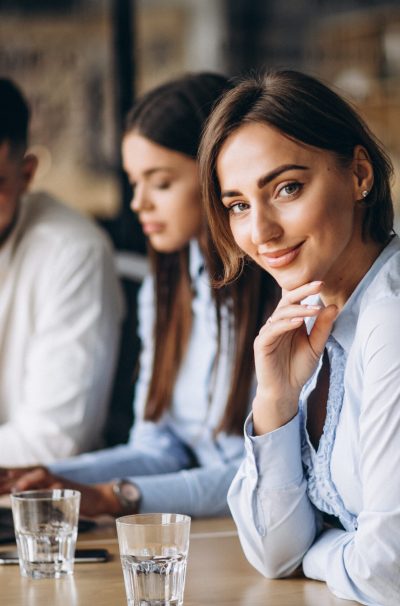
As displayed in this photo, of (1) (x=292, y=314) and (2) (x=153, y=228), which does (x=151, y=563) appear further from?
(2) (x=153, y=228)

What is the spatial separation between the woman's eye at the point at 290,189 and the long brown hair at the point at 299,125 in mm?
51

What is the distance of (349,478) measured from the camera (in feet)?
4.07

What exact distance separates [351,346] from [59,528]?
43 cm

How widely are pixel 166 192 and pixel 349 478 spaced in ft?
3.26

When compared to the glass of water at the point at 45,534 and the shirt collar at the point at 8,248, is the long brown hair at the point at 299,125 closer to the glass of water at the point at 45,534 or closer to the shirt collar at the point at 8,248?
the glass of water at the point at 45,534

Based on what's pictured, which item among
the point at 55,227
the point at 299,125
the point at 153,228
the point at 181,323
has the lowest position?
the point at 181,323

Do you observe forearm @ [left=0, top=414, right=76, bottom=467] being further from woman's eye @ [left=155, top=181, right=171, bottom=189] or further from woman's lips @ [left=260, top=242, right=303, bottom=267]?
woman's lips @ [left=260, top=242, right=303, bottom=267]

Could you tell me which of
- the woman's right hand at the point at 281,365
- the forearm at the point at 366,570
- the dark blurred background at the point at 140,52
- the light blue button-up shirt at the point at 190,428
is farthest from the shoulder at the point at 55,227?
the dark blurred background at the point at 140,52

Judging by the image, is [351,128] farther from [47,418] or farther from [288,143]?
[47,418]

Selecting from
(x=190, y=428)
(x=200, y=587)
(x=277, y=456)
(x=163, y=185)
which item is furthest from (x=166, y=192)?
(x=200, y=587)

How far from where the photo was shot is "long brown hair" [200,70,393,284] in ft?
4.13

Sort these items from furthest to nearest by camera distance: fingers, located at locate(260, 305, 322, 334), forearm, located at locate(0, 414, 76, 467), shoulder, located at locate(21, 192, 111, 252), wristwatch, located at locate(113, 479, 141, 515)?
shoulder, located at locate(21, 192, 111, 252)
forearm, located at locate(0, 414, 76, 467)
wristwatch, located at locate(113, 479, 141, 515)
fingers, located at locate(260, 305, 322, 334)

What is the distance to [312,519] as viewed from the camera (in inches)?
51.6

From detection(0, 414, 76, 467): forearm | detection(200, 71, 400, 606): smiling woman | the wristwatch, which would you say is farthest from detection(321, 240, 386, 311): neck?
detection(0, 414, 76, 467): forearm
